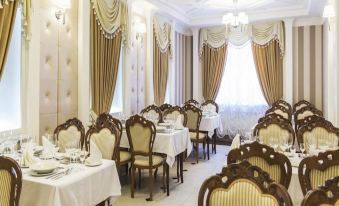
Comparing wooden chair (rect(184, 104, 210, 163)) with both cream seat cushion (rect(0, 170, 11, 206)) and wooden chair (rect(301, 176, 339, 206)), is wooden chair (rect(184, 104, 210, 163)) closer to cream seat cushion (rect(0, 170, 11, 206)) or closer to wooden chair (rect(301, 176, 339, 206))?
cream seat cushion (rect(0, 170, 11, 206))

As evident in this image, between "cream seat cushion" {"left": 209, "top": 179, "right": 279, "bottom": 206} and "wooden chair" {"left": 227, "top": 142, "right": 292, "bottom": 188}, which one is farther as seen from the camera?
"wooden chair" {"left": 227, "top": 142, "right": 292, "bottom": 188}

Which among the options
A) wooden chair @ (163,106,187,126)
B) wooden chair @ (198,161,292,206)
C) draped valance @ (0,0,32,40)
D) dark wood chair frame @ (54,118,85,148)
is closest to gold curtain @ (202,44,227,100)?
wooden chair @ (163,106,187,126)

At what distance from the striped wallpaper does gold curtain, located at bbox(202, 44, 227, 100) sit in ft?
6.03

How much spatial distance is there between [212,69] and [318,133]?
5.10 metres

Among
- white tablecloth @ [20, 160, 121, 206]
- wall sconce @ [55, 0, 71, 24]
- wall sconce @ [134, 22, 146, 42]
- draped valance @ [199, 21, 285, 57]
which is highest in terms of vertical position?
draped valance @ [199, 21, 285, 57]

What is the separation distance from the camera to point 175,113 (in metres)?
6.28

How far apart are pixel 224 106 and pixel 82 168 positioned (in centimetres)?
636

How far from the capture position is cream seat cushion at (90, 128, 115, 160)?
12.3 ft

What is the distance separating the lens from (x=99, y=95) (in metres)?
5.43

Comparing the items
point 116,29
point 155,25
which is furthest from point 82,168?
point 155,25

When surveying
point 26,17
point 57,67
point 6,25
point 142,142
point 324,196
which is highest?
point 26,17

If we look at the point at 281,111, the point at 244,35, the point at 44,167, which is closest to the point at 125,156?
the point at 44,167

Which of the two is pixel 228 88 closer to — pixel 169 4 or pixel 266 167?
pixel 169 4

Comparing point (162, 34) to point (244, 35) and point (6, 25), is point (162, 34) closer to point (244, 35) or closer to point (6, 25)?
point (244, 35)
